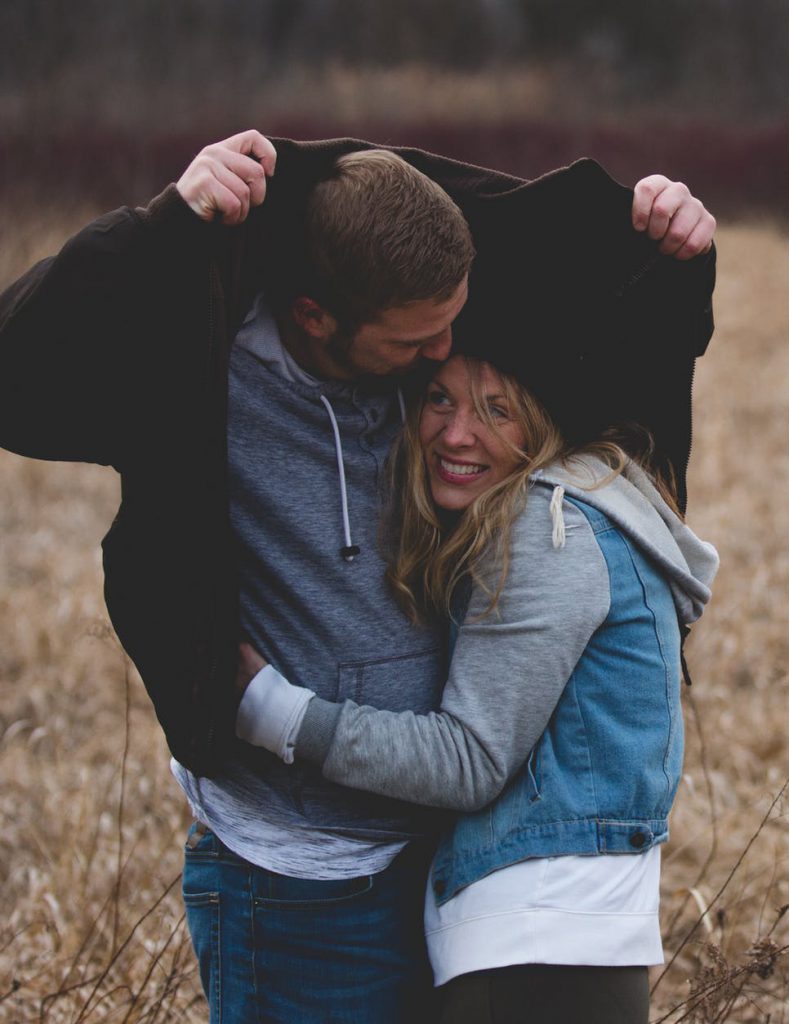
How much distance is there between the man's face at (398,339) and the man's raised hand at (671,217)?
0.98 feet

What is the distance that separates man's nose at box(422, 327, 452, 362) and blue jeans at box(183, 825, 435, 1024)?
80 centimetres

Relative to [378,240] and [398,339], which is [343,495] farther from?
[378,240]

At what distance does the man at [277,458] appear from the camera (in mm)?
1584

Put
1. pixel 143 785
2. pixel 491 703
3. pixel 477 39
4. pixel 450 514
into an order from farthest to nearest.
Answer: pixel 477 39 < pixel 143 785 < pixel 450 514 < pixel 491 703

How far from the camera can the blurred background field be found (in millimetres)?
2857

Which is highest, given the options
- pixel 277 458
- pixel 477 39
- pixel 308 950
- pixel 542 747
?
pixel 277 458

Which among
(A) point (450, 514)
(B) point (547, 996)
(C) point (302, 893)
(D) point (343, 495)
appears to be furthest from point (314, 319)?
(B) point (547, 996)

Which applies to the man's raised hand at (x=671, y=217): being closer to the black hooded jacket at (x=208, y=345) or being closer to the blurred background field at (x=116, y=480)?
the black hooded jacket at (x=208, y=345)

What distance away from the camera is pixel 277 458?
175cm

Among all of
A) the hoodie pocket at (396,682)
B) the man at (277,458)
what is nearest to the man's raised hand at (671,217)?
the man at (277,458)

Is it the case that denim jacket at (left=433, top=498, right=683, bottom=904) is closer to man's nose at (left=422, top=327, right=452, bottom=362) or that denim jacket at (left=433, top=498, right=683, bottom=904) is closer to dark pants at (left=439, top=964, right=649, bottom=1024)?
dark pants at (left=439, top=964, right=649, bottom=1024)

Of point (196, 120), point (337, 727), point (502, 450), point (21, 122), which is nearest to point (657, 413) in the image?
point (502, 450)

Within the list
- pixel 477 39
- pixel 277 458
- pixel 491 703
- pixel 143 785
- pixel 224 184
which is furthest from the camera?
pixel 477 39

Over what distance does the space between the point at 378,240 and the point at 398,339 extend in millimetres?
158
